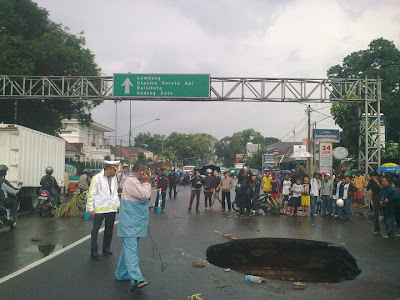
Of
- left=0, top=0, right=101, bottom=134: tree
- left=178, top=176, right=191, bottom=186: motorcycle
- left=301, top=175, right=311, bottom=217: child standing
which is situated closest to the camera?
left=301, top=175, right=311, bottom=217: child standing

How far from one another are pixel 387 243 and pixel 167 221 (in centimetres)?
637

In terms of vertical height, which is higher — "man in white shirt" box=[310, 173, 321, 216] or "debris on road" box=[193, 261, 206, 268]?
"man in white shirt" box=[310, 173, 321, 216]

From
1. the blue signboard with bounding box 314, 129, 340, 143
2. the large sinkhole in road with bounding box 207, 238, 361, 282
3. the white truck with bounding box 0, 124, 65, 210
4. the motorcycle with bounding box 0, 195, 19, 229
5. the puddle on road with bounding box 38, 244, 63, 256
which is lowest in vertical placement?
the large sinkhole in road with bounding box 207, 238, 361, 282

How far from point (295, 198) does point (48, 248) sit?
944 centimetres

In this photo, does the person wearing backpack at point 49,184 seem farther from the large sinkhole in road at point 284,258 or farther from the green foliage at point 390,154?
the green foliage at point 390,154

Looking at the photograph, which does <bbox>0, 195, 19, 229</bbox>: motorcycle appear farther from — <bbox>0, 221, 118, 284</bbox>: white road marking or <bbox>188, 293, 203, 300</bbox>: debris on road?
<bbox>188, 293, 203, 300</bbox>: debris on road

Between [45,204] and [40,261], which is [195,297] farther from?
[45,204]

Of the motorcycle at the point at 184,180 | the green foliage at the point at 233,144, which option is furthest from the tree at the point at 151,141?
the motorcycle at the point at 184,180

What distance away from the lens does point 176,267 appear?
692 cm

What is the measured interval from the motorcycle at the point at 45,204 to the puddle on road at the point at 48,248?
204 inches

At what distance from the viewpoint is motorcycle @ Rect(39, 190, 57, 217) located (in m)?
13.5

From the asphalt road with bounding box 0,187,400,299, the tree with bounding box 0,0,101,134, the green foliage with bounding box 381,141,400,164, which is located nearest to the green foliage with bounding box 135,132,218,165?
the tree with bounding box 0,0,101,134

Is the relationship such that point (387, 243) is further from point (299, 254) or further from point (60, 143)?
point (60, 143)

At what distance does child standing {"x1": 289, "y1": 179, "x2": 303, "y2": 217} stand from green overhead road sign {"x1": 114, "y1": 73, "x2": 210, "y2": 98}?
750 cm
